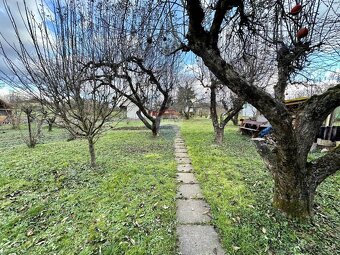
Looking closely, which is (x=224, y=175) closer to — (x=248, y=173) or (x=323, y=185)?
(x=248, y=173)

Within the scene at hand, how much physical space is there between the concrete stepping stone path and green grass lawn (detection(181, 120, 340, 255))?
0.38ft

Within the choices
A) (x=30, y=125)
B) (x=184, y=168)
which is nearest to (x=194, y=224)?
(x=184, y=168)

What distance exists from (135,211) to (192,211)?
0.86 metres

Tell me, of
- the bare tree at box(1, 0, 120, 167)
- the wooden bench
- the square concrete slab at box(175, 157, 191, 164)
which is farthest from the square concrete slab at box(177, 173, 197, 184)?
the wooden bench

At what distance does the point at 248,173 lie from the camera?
13.8 feet

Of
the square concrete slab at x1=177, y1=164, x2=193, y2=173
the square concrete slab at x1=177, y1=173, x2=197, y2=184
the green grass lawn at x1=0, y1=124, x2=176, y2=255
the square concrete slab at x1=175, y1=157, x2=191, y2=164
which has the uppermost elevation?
the square concrete slab at x1=175, y1=157, x2=191, y2=164

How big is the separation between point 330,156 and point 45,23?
4.98 metres

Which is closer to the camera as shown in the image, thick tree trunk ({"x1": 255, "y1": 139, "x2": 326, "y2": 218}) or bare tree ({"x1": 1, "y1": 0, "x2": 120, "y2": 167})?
thick tree trunk ({"x1": 255, "y1": 139, "x2": 326, "y2": 218})

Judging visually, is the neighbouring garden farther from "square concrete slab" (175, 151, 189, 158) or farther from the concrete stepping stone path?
"square concrete slab" (175, 151, 189, 158)

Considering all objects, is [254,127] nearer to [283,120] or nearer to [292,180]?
[292,180]

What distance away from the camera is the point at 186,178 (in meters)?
4.01

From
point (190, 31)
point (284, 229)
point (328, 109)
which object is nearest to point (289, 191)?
point (284, 229)

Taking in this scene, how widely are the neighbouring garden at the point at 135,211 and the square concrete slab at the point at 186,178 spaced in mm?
136

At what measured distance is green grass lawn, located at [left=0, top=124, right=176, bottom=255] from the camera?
2.10 meters
